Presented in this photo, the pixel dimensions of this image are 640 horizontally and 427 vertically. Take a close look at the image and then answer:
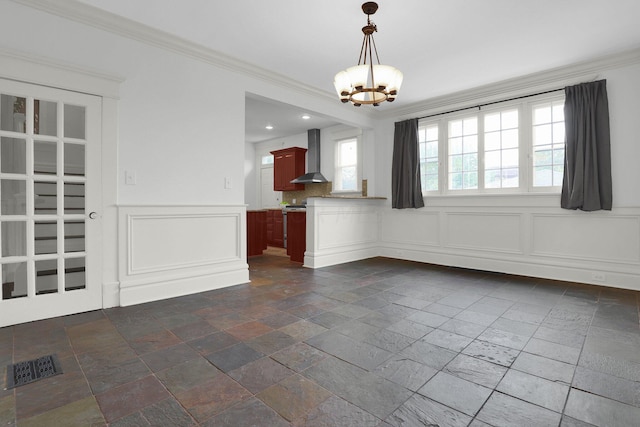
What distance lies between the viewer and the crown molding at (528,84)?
150 inches

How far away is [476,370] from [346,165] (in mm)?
5513

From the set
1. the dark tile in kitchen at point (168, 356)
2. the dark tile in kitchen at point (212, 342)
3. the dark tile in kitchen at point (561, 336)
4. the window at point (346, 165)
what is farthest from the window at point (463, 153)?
the dark tile in kitchen at point (168, 356)

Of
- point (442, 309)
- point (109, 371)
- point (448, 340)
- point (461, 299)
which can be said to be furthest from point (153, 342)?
point (461, 299)

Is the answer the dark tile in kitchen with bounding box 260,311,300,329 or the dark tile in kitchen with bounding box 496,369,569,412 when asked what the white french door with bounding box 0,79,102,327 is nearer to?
the dark tile in kitchen with bounding box 260,311,300,329

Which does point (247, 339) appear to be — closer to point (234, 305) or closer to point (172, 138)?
point (234, 305)

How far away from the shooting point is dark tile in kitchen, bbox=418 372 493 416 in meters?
1.56

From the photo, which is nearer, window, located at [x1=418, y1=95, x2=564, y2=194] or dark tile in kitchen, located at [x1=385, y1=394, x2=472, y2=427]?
dark tile in kitchen, located at [x1=385, y1=394, x2=472, y2=427]

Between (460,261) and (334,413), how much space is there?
427 cm

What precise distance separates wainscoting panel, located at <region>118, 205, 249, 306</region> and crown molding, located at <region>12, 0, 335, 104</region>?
5.50 ft

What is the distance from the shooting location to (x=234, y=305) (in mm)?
3131

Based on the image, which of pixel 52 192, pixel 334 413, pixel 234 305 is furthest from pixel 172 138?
pixel 334 413

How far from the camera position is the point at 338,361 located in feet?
6.61

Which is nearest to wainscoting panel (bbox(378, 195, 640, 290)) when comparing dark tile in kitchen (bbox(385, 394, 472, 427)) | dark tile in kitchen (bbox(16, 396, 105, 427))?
dark tile in kitchen (bbox(385, 394, 472, 427))

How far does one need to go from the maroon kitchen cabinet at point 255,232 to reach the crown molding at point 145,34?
2687 millimetres
